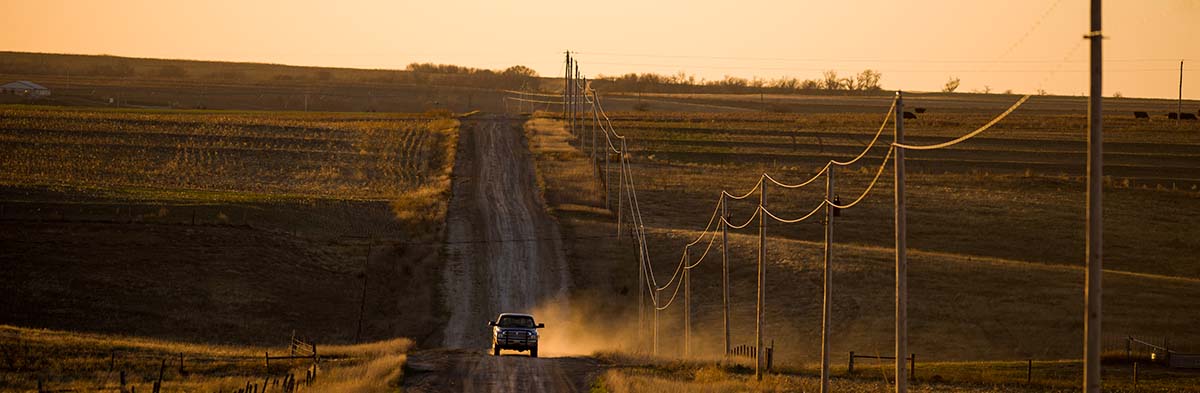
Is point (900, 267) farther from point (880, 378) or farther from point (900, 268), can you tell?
point (880, 378)

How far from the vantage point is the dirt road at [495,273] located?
35.3 metres

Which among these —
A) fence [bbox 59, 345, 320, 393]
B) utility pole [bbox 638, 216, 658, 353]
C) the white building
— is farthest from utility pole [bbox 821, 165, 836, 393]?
the white building

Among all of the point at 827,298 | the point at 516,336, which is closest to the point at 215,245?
the point at 516,336

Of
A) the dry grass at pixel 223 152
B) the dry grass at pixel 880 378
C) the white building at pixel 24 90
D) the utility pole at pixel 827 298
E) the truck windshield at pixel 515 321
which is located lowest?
the dry grass at pixel 880 378

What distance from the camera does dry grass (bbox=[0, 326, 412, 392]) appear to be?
101 ft

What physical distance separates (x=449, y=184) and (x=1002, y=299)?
4619cm

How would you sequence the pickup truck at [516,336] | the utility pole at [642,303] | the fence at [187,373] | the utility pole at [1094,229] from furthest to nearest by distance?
the utility pole at [642,303] < the pickup truck at [516,336] < the fence at [187,373] < the utility pole at [1094,229]

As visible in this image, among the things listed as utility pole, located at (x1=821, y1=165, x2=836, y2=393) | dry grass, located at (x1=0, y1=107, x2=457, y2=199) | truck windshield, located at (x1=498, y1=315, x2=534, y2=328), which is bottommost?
truck windshield, located at (x1=498, y1=315, x2=534, y2=328)

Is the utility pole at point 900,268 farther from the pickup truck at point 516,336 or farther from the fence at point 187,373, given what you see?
the pickup truck at point 516,336

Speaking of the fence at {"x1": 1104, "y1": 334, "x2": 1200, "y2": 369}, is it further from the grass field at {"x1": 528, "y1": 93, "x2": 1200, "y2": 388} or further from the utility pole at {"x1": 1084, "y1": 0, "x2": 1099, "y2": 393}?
the utility pole at {"x1": 1084, "y1": 0, "x2": 1099, "y2": 393}

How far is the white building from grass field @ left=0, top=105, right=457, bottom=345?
86.6m

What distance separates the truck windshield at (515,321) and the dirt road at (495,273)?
52.8 inches

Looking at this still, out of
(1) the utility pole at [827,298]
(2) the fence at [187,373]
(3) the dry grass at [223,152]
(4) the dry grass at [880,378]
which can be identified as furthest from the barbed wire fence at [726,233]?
(3) the dry grass at [223,152]

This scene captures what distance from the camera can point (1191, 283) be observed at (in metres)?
59.4
